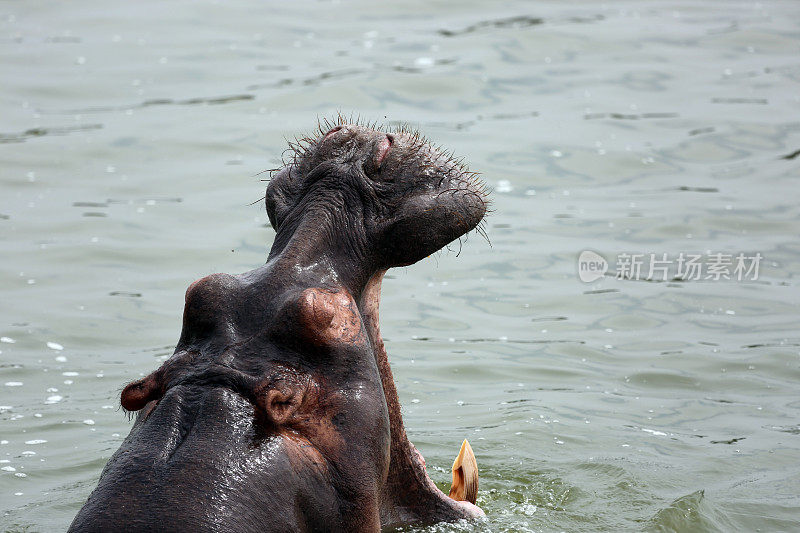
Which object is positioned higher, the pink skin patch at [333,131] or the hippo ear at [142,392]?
the pink skin patch at [333,131]

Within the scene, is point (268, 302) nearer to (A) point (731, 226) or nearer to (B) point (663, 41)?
(A) point (731, 226)

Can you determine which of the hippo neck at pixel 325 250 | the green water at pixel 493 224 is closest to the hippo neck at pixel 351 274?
the hippo neck at pixel 325 250

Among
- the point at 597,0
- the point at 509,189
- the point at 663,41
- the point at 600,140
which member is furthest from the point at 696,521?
the point at 597,0

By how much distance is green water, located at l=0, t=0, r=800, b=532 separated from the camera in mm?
6859

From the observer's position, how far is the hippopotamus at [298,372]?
3.52 m

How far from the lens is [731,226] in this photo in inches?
435

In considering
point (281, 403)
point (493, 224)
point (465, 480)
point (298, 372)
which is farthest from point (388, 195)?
point (493, 224)

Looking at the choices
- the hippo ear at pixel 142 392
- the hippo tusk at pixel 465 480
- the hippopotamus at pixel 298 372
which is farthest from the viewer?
the hippo tusk at pixel 465 480

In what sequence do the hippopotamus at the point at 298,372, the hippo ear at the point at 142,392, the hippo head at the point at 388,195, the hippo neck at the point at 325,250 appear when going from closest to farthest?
the hippopotamus at the point at 298,372 → the hippo ear at the point at 142,392 → the hippo neck at the point at 325,250 → the hippo head at the point at 388,195

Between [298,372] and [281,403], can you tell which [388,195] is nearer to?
[298,372]

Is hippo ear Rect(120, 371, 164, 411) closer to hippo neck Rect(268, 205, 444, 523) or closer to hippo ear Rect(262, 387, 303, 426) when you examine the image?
hippo ear Rect(262, 387, 303, 426)

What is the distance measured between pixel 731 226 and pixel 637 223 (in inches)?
35.4

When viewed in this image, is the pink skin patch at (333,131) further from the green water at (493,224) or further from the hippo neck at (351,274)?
the green water at (493,224)

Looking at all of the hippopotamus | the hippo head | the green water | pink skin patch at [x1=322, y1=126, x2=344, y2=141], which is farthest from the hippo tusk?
pink skin patch at [x1=322, y1=126, x2=344, y2=141]
